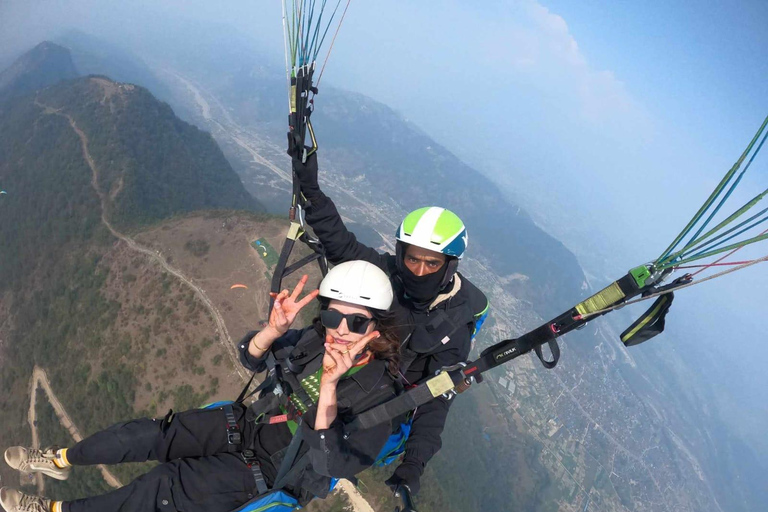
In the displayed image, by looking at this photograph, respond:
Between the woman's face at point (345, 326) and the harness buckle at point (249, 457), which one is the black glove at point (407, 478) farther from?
the harness buckle at point (249, 457)

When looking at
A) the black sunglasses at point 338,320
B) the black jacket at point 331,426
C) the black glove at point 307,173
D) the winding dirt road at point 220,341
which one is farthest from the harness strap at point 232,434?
the winding dirt road at point 220,341

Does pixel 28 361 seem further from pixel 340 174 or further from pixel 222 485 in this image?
pixel 340 174

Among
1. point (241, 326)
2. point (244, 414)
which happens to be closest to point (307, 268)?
point (241, 326)

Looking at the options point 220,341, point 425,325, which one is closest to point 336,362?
point 425,325

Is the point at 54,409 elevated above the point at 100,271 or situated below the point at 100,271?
below

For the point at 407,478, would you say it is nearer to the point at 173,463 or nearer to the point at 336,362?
the point at 336,362

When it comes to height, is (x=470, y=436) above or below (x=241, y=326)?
below

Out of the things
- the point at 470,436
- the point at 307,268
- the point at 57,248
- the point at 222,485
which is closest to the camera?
the point at 222,485
